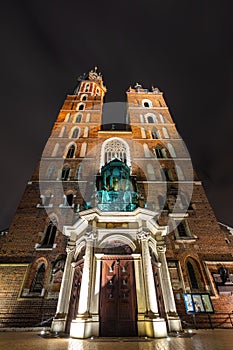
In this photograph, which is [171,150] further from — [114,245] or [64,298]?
[64,298]

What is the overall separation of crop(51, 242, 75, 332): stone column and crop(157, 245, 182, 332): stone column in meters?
5.06

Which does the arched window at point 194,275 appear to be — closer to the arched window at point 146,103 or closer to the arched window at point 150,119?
the arched window at point 150,119

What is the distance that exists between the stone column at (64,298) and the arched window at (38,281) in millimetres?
2901

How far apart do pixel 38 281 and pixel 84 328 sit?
625 centimetres

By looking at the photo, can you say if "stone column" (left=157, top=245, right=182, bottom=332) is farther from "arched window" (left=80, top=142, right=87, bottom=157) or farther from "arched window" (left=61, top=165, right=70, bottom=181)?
"arched window" (left=80, top=142, right=87, bottom=157)

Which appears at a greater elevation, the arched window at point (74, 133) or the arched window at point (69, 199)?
the arched window at point (74, 133)

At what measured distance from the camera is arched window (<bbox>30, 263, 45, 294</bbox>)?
12.5 meters

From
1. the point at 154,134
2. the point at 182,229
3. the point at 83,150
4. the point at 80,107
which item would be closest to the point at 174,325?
the point at 182,229

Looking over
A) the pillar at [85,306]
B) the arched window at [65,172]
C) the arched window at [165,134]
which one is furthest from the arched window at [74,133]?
the pillar at [85,306]

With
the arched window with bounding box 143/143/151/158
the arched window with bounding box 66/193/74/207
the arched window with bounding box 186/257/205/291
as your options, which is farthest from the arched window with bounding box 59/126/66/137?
the arched window with bounding box 186/257/205/291

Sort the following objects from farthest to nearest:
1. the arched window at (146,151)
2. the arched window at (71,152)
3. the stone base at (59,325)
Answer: the arched window at (71,152)
the arched window at (146,151)
the stone base at (59,325)

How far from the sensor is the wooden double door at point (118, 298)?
8.76 meters

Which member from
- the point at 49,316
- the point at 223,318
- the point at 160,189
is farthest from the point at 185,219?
the point at 49,316

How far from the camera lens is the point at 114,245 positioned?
429 inches
